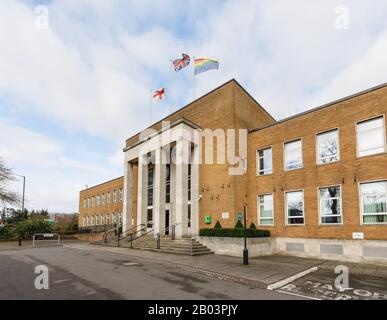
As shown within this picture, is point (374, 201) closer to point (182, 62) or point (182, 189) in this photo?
point (182, 189)

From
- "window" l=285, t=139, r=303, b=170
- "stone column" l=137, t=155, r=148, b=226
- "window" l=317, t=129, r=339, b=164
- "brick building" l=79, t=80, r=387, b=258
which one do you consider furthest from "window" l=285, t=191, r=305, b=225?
"stone column" l=137, t=155, r=148, b=226

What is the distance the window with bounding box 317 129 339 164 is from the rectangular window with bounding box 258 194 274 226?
425 centimetres

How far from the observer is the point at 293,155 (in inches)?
746

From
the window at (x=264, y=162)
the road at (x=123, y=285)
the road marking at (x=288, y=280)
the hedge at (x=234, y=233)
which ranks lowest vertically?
the road marking at (x=288, y=280)

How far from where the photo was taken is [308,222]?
56.9 ft

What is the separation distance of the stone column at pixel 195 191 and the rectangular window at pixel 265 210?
470 centimetres

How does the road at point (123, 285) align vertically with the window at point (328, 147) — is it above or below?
below

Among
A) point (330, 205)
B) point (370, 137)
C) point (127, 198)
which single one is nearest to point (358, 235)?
point (330, 205)

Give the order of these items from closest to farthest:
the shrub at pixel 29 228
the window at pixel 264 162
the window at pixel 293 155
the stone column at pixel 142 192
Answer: the window at pixel 293 155
the window at pixel 264 162
the stone column at pixel 142 192
the shrub at pixel 29 228

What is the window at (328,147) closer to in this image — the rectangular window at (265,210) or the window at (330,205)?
the window at (330,205)

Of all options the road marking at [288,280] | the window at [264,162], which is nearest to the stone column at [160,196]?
the window at [264,162]

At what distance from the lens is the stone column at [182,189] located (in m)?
20.8
